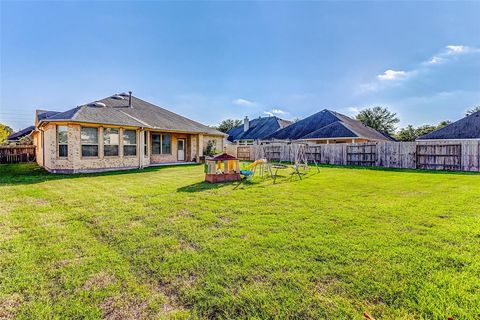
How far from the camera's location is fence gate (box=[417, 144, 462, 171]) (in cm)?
1308

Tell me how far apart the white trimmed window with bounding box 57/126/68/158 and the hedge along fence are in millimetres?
10435

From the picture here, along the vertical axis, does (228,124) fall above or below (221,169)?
above

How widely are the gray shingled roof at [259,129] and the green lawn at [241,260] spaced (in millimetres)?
27701

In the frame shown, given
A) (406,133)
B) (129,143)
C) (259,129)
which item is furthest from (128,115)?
(406,133)

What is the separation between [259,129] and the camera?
113 ft

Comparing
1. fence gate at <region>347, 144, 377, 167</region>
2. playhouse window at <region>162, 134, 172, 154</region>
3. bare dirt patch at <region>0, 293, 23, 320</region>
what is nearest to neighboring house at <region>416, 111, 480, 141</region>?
fence gate at <region>347, 144, 377, 167</region>

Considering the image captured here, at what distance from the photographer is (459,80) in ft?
63.7

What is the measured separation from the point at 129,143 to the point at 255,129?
2370cm

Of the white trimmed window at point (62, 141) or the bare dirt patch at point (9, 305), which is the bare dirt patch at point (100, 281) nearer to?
the bare dirt patch at point (9, 305)

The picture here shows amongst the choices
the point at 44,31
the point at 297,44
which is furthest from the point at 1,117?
the point at 297,44

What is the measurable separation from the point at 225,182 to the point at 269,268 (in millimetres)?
6030

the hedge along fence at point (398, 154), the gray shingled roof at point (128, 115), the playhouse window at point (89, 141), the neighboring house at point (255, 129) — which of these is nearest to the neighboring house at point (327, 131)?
the neighboring house at point (255, 129)

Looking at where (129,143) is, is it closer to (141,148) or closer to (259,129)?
(141,148)

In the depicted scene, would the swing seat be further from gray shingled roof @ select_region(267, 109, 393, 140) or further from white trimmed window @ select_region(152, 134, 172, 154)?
gray shingled roof @ select_region(267, 109, 393, 140)
